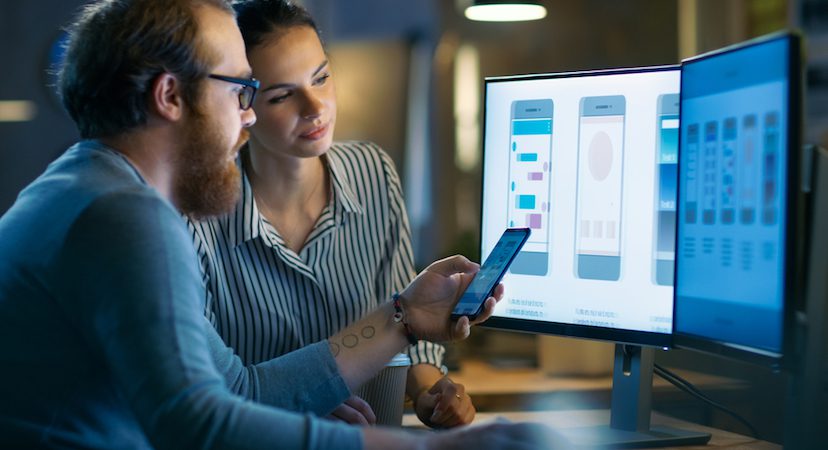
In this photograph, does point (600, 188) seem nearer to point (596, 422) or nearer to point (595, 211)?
point (595, 211)

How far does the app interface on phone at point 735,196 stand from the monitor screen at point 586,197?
7cm

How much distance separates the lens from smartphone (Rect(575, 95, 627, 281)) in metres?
1.42

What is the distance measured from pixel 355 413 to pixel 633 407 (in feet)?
1.36

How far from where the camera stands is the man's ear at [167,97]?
118cm

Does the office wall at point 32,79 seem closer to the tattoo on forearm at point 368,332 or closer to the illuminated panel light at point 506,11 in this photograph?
the illuminated panel light at point 506,11

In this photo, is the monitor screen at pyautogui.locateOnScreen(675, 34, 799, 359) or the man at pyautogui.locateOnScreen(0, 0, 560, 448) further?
the monitor screen at pyautogui.locateOnScreen(675, 34, 799, 359)

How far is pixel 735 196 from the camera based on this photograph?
3.89 feet

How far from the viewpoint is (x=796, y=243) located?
1098 millimetres

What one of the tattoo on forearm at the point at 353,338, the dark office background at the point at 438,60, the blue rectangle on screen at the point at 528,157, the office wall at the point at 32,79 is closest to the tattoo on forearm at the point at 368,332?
the tattoo on forearm at the point at 353,338

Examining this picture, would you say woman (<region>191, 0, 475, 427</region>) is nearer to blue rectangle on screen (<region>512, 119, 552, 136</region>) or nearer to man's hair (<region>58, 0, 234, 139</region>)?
blue rectangle on screen (<region>512, 119, 552, 136</region>)

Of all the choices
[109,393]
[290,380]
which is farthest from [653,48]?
[109,393]

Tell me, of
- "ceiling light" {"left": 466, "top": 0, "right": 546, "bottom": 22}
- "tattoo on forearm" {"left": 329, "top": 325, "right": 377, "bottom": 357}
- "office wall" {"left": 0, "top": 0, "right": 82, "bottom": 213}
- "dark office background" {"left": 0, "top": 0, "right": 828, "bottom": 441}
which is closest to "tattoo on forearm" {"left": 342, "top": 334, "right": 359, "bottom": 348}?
"tattoo on forearm" {"left": 329, "top": 325, "right": 377, "bottom": 357}

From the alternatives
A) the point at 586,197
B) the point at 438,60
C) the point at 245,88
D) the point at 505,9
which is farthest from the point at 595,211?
→ the point at 438,60

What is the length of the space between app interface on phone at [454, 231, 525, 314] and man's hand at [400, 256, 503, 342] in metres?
0.03
